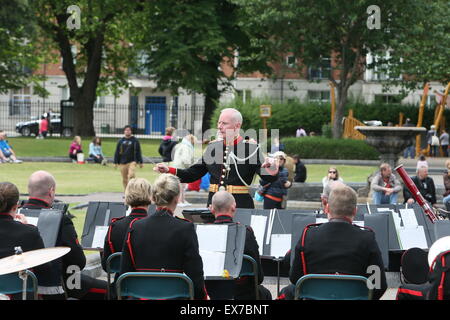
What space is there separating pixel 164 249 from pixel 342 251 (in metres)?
1.25

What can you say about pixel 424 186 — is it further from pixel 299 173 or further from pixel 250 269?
pixel 250 269

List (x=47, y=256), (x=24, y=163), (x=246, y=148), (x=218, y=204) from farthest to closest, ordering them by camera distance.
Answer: (x=24, y=163), (x=246, y=148), (x=218, y=204), (x=47, y=256)

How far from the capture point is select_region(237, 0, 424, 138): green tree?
36.2 m

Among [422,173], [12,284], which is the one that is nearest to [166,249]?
[12,284]

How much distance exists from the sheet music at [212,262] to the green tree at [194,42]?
3325 cm

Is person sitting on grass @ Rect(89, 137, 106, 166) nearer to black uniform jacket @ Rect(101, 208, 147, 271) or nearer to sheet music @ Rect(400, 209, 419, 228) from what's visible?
sheet music @ Rect(400, 209, 419, 228)

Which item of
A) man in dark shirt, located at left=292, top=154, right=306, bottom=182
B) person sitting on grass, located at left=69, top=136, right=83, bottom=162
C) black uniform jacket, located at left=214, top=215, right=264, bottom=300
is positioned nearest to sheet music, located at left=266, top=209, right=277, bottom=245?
black uniform jacket, located at left=214, top=215, right=264, bottom=300

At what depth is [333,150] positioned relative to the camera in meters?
36.2

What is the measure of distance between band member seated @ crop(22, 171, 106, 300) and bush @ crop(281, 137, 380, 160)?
95.4ft

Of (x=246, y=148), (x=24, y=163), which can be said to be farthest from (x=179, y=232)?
(x=24, y=163)

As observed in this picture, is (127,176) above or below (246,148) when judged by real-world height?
below

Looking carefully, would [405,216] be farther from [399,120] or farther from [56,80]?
[56,80]

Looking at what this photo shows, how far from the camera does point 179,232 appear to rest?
6.19 m

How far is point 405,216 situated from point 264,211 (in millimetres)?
1638
